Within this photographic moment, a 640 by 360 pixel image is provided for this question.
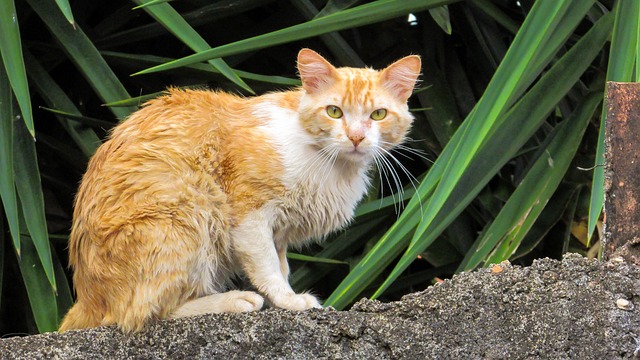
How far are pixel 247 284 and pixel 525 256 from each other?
1.57 metres

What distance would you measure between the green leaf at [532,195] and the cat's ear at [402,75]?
2.38 ft

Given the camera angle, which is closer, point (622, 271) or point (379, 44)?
point (622, 271)

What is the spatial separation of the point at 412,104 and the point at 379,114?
5.03 ft

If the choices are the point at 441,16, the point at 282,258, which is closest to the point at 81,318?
the point at 282,258

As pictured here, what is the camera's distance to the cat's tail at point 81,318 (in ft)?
9.21

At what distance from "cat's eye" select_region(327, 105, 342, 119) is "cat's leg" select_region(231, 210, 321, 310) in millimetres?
382

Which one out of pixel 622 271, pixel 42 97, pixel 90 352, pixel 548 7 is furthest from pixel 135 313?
pixel 42 97

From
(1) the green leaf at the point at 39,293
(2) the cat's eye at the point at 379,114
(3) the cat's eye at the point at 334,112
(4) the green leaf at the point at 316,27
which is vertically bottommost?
(1) the green leaf at the point at 39,293

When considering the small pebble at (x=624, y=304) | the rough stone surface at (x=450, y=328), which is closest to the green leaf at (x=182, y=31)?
the rough stone surface at (x=450, y=328)

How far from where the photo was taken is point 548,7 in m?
3.15

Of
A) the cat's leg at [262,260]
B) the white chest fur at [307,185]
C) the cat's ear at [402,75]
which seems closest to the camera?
the cat's leg at [262,260]

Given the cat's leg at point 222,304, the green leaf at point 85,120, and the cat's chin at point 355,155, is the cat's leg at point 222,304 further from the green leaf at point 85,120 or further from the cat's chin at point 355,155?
the green leaf at point 85,120

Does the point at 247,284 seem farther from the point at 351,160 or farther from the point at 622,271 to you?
the point at 622,271

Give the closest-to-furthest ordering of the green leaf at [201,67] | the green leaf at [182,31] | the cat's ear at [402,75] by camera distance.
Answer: the cat's ear at [402,75] < the green leaf at [182,31] < the green leaf at [201,67]
